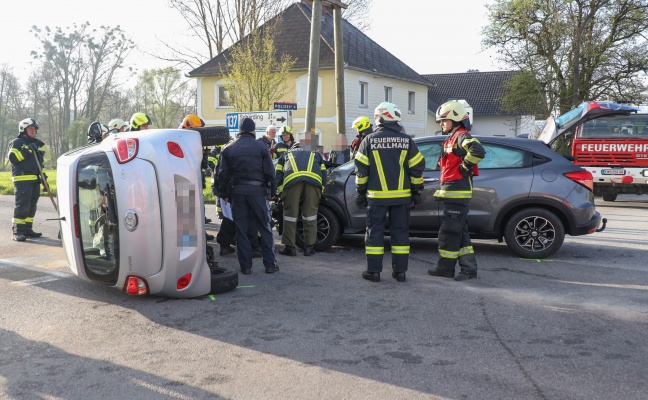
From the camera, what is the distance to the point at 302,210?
8.28 meters

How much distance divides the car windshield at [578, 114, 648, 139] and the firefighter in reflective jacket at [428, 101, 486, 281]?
10936 millimetres

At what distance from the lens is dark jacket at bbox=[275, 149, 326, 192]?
8.06 meters

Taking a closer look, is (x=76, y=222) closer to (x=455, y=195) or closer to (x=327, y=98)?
(x=455, y=195)

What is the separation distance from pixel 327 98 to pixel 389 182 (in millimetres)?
26140

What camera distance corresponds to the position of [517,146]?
26.2ft

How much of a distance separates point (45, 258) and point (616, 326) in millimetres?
6809

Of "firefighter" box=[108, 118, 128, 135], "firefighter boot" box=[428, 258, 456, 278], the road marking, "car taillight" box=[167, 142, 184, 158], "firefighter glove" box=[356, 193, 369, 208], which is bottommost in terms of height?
the road marking

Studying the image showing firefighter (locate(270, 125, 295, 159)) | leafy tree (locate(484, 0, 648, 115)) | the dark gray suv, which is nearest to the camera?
the dark gray suv

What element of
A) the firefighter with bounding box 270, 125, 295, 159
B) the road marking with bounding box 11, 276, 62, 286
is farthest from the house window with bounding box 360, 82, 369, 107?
the road marking with bounding box 11, 276, 62, 286

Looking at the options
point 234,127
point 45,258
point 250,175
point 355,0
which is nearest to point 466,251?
point 250,175

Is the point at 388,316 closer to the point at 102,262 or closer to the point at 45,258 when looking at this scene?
the point at 102,262

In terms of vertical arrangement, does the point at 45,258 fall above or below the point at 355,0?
below

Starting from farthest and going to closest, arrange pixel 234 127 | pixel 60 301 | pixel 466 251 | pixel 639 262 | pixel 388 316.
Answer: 1. pixel 234 127
2. pixel 639 262
3. pixel 466 251
4. pixel 60 301
5. pixel 388 316

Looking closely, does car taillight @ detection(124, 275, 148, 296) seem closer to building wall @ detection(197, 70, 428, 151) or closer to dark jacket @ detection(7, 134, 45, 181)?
dark jacket @ detection(7, 134, 45, 181)
